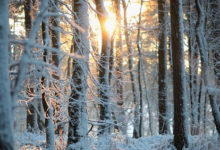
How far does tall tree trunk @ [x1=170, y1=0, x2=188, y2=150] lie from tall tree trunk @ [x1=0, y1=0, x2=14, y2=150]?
5887mm

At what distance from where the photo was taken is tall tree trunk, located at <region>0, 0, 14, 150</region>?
288cm

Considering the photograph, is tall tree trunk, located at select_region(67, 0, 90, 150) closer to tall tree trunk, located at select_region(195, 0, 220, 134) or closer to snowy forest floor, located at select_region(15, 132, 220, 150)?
snowy forest floor, located at select_region(15, 132, 220, 150)

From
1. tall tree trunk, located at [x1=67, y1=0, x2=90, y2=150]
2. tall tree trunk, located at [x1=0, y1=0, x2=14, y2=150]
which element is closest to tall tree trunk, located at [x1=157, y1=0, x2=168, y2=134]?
tall tree trunk, located at [x1=67, y1=0, x2=90, y2=150]

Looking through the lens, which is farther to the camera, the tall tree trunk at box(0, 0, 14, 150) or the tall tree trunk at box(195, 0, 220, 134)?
the tall tree trunk at box(195, 0, 220, 134)

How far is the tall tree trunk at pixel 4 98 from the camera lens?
9.46 ft

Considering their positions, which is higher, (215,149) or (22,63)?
(22,63)

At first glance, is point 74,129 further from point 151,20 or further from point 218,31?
point 151,20

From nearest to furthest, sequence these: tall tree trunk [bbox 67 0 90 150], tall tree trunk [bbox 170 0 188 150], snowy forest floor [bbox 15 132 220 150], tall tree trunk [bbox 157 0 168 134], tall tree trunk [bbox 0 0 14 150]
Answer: tall tree trunk [bbox 0 0 14 150] < tall tree trunk [bbox 67 0 90 150] < snowy forest floor [bbox 15 132 220 150] < tall tree trunk [bbox 170 0 188 150] < tall tree trunk [bbox 157 0 168 134]

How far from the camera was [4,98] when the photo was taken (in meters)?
2.95

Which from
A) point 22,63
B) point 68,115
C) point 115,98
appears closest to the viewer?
point 22,63

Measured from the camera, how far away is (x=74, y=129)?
6.49m

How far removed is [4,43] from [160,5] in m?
10.6

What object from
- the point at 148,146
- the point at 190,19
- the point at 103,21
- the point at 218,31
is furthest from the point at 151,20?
the point at 148,146

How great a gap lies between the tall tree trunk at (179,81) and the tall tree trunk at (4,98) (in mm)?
5887
